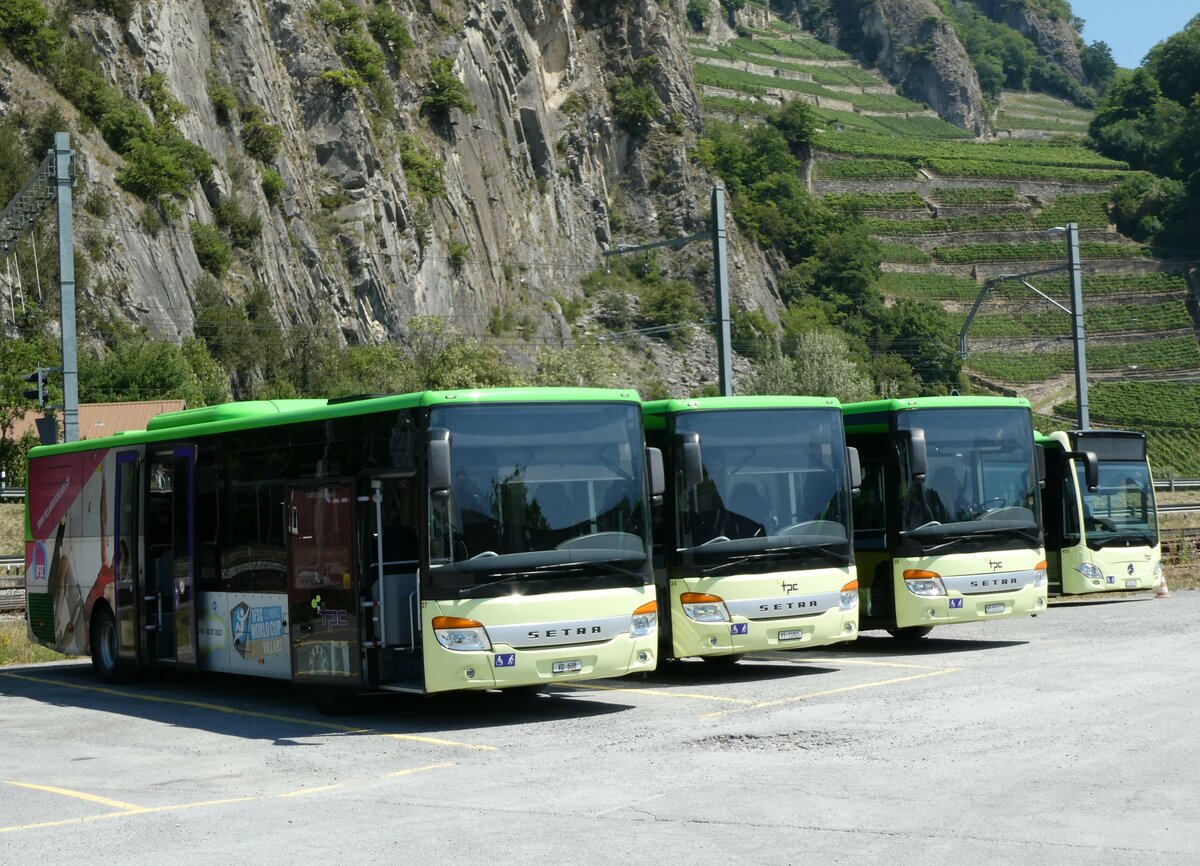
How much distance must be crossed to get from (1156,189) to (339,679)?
13541cm

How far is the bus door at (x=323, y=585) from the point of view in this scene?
1343 cm

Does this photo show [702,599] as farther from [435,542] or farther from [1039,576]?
[1039,576]

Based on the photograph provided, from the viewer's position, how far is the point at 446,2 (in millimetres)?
91125

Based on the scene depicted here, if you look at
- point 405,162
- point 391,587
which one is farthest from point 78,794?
point 405,162

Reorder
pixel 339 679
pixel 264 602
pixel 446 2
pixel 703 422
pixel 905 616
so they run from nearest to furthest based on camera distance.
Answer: pixel 339 679 < pixel 264 602 < pixel 703 422 < pixel 905 616 < pixel 446 2

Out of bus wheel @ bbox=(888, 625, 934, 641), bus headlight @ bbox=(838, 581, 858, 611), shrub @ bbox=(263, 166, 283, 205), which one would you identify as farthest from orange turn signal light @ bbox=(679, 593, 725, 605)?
shrub @ bbox=(263, 166, 283, 205)

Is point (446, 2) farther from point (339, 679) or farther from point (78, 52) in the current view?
point (339, 679)

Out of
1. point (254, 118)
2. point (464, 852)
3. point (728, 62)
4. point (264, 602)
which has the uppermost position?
point (728, 62)

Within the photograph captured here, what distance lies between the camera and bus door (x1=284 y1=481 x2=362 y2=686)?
44.1ft

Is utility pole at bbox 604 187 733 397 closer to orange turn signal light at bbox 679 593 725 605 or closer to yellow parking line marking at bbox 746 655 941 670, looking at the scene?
yellow parking line marking at bbox 746 655 941 670

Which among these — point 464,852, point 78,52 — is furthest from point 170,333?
point 464,852

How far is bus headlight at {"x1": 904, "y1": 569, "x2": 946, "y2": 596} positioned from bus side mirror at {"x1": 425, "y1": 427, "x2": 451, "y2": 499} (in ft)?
24.0

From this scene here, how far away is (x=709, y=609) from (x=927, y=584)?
345 centimetres

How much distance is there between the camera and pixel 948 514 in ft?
58.6
